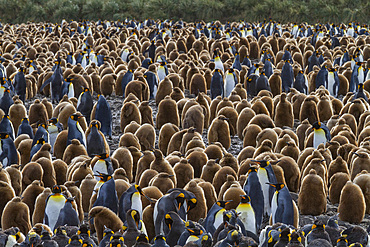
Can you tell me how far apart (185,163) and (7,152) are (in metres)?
2.51

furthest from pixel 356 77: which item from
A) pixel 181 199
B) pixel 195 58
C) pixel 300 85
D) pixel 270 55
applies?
pixel 181 199

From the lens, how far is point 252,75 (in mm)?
11523

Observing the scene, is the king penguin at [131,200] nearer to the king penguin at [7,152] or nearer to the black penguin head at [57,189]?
the black penguin head at [57,189]

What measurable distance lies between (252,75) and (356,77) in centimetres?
237

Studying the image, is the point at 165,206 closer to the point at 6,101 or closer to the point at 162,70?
the point at 6,101

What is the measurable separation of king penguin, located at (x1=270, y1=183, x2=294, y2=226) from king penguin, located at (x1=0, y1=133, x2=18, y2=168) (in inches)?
142

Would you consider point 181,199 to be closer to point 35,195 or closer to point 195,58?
point 35,195

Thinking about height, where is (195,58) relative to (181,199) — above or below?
above

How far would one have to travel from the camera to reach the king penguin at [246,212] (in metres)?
5.10

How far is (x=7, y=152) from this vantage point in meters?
6.99

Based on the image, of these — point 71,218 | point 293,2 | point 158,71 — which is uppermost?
point 293,2

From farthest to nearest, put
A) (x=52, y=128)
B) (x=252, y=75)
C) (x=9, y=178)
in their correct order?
(x=252, y=75)
(x=52, y=128)
(x=9, y=178)

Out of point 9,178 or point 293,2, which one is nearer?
point 9,178

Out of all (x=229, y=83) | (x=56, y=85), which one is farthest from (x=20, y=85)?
(x=229, y=83)
